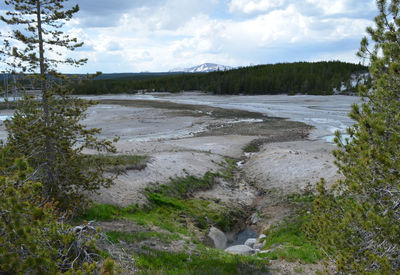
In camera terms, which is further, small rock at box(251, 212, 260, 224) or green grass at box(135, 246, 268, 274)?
small rock at box(251, 212, 260, 224)

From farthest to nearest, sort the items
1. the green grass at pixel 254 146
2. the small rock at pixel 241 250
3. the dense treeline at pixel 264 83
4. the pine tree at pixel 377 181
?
the dense treeline at pixel 264 83
the green grass at pixel 254 146
the small rock at pixel 241 250
the pine tree at pixel 377 181

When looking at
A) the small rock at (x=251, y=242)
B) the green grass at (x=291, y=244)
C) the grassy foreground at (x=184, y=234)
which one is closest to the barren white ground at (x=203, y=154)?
the grassy foreground at (x=184, y=234)

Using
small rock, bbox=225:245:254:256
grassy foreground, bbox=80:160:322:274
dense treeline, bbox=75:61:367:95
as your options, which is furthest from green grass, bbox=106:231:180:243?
dense treeline, bbox=75:61:367:95

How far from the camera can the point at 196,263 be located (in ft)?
32.2

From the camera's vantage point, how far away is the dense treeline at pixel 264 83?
111500 mm

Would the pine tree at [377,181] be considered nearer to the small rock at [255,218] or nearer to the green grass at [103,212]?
the green grass at [103,212]

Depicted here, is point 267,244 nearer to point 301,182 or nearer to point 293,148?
point 301,182

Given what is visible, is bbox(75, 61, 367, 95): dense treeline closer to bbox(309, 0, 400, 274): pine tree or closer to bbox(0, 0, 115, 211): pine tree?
bbox(0, 0, 115, 211): pine tree

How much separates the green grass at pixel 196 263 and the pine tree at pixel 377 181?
9.54 feet

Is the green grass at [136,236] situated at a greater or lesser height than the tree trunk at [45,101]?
lesser

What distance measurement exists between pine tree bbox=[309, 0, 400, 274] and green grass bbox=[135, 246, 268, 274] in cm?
291

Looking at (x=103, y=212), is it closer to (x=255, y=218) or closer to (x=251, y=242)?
(x=251, y=242)

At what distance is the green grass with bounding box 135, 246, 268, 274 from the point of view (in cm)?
864

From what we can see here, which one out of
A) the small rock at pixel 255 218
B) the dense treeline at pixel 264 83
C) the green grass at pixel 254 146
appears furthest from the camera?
the dense treeline at pixel 264 83
